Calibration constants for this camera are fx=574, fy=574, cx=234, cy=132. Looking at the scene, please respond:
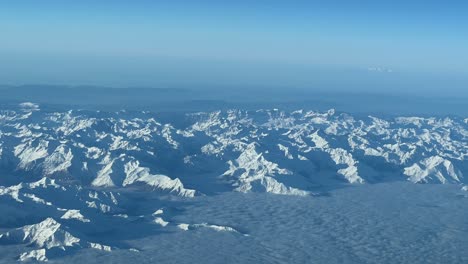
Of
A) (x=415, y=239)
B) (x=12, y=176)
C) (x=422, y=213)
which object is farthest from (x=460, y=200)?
(x=12, y=176)

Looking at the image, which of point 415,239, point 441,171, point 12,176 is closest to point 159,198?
point 12,176

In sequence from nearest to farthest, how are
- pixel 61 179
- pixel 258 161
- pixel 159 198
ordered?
1. pixel 159 198
2. pixel 61 179
3. pixel 258 161

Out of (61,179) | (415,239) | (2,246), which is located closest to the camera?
(2,246)

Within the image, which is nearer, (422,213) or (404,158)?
(422,213)

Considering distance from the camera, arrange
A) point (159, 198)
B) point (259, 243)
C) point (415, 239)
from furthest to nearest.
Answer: point (159, 198) → point (415, 239) → point (259, 243)

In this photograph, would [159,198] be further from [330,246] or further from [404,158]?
[404,158]

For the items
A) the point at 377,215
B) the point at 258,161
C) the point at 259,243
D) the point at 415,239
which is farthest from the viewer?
the point at 258,161

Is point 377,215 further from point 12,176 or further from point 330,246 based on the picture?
point 12,176
